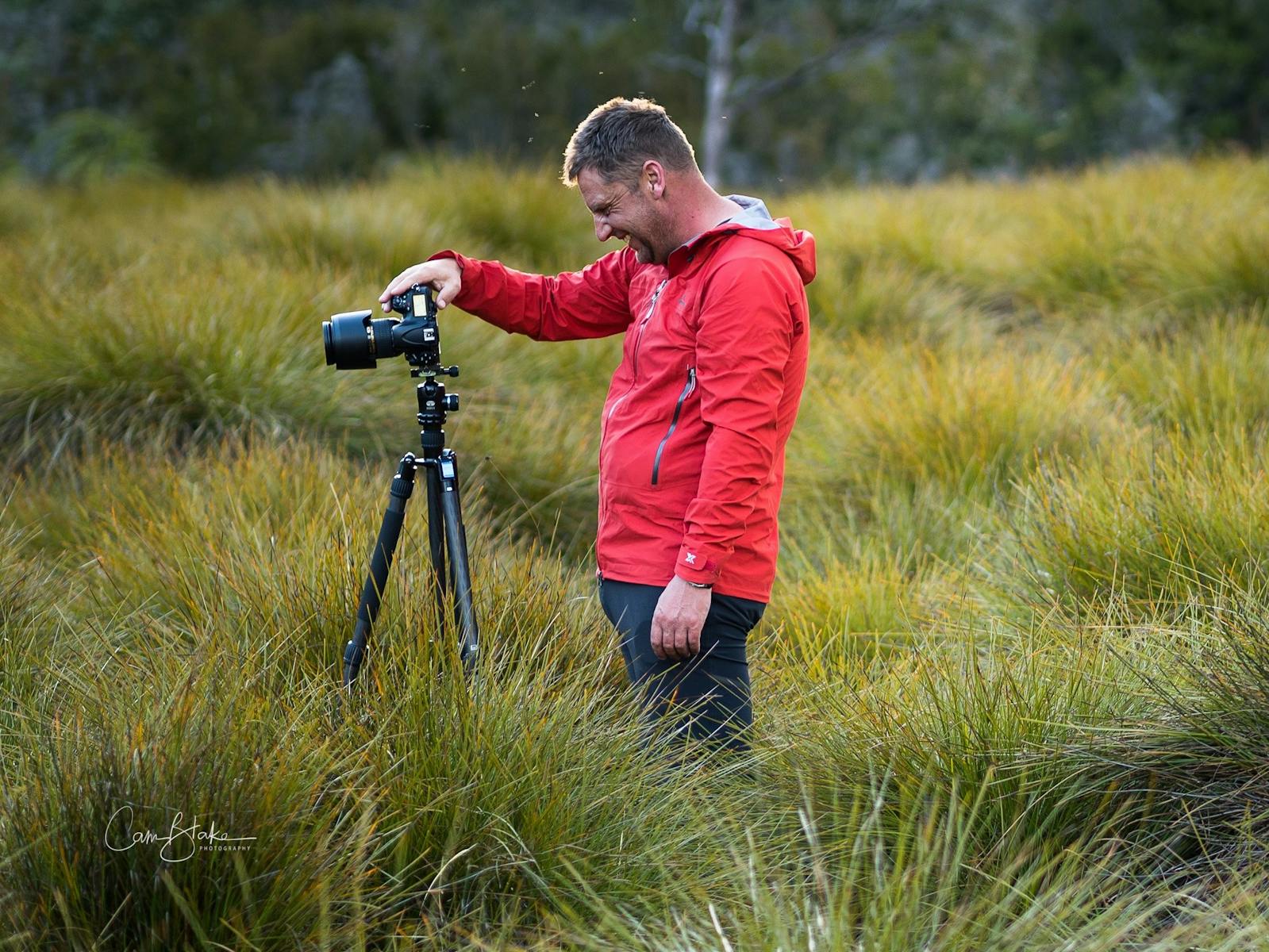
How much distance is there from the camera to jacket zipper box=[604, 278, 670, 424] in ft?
10.6

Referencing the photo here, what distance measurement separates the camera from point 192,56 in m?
22.3

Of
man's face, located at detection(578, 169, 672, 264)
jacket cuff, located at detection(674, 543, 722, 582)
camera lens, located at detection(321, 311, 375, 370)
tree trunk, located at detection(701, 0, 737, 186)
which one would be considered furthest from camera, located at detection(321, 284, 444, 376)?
tree trunk, located at detection(701, 0, 737, 186)

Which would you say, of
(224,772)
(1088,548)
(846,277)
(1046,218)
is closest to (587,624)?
(224,772)

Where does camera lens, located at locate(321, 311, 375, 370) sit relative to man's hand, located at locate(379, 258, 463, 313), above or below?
below

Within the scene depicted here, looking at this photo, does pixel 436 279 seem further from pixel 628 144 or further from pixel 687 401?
pixel 687 401

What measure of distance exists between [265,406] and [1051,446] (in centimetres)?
344

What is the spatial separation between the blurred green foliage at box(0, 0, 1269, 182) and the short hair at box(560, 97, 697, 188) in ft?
45.2

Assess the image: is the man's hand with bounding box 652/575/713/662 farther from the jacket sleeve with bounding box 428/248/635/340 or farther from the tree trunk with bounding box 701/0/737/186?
the tree trunk with bounding box 701/0/737/186

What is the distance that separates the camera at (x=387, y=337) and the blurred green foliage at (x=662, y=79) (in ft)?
45.6

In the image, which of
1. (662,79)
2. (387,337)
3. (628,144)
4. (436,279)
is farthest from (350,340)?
(662,79)

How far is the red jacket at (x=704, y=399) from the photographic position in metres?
2.96

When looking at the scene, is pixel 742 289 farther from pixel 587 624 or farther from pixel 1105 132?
pixel 1105 132

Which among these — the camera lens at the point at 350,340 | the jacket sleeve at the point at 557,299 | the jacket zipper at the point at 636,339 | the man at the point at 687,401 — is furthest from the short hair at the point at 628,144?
the camera lens at the point at 350,340

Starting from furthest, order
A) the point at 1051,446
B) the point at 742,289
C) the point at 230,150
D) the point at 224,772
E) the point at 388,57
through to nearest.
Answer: the point at 388,57 → the point at 230,150 → the point at 1051,446 → the point at 742,289 → the point at 224,772
